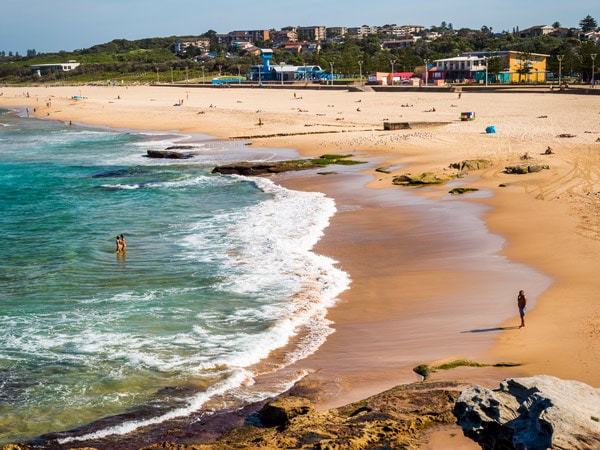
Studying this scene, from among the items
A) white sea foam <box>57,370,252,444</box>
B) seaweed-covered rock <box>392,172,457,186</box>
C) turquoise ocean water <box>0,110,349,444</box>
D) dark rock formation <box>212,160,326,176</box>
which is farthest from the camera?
dark rock formation <box>212,160,326,176</box>

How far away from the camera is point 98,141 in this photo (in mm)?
66688

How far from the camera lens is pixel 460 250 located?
2456 cm

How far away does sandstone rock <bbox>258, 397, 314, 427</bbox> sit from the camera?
12.9m

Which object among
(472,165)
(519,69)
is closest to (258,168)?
(472,165)

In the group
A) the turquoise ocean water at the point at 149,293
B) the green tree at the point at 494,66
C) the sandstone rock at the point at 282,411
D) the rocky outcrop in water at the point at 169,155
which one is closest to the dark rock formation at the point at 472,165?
the turquoise ocean water at the point at 149,293

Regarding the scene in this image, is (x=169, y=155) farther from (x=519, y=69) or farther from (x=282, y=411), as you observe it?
(x=519, y=69)

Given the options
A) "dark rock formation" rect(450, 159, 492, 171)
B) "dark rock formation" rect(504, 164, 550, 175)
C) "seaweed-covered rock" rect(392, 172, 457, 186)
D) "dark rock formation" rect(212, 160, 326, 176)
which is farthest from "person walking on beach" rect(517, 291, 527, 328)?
"dark rock formation" rect(212, 160, 326, 176)

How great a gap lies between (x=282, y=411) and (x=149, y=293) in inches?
373

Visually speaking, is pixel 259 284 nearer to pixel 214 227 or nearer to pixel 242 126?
pixel 214 227

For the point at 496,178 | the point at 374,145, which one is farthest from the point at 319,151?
the point at 496,178

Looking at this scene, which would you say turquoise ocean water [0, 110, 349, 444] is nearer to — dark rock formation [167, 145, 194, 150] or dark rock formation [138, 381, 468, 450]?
dark rock formation [138, 381, 468, 450]

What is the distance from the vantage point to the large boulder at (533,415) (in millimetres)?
Result: 8539

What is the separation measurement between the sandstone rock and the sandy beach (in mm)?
782

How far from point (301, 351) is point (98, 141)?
53369 mm
